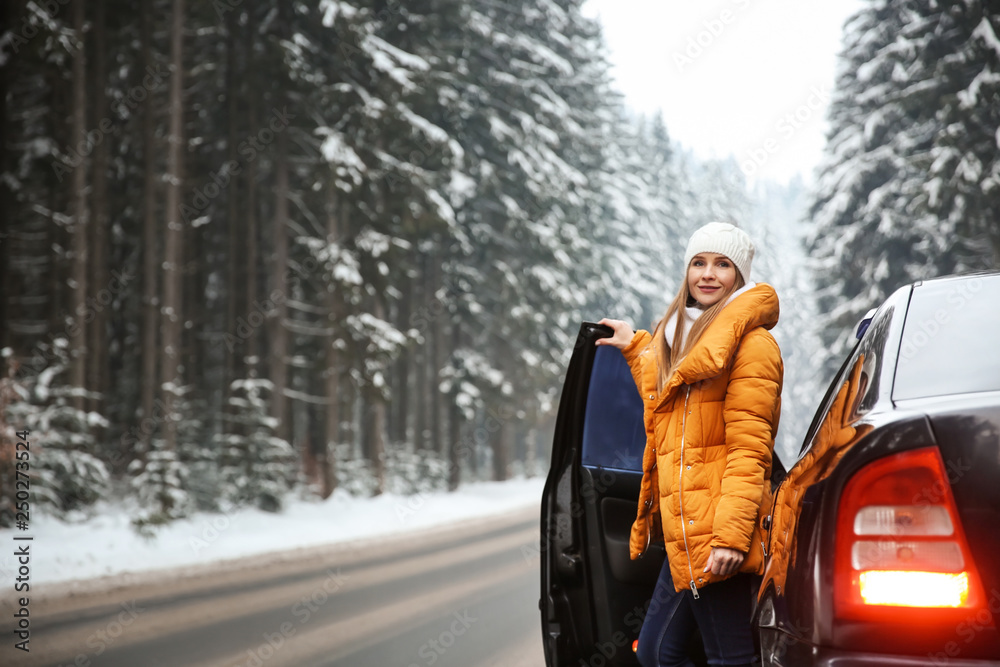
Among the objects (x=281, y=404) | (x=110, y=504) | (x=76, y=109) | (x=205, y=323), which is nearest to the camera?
(x=76, y=109)

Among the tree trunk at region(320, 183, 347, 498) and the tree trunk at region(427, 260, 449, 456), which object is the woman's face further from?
the tree trunk at region(427, 260, 449, 456)

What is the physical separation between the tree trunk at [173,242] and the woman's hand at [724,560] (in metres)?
13.4

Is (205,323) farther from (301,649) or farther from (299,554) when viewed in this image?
(301,649)

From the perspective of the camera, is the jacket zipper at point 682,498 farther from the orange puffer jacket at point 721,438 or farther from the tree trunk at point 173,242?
the tree trunk at point 173,242

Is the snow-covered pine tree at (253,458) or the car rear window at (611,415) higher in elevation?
the car rear window at (611,415)

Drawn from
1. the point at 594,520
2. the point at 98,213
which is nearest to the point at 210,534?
the point at 98,213

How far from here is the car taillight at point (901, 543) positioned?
1727mm

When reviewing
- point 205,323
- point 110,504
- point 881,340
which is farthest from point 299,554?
point 205,323

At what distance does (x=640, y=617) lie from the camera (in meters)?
3.58

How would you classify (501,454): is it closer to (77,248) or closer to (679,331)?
(77,248)

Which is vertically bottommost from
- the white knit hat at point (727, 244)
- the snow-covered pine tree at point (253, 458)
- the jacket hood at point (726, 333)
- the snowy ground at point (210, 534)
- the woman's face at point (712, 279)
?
the snowy ground at point (210, 534)

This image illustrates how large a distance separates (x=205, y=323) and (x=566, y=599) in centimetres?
2394

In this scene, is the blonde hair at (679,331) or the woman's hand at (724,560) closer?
the woman's hand at (724,560)

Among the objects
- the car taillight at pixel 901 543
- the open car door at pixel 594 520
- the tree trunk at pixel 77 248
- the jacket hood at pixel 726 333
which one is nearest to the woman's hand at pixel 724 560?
the jacket hood at pixel 726 333
